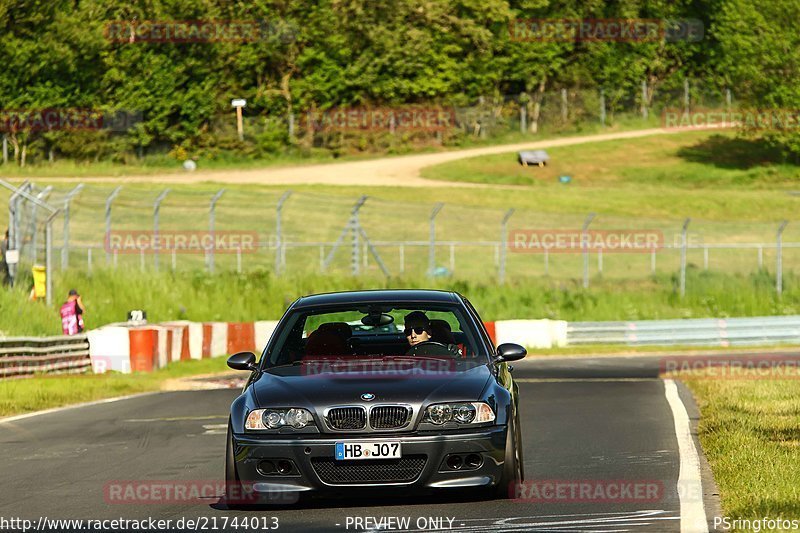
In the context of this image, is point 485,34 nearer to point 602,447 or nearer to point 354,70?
point 354,70

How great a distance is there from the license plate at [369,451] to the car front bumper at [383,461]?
0.03 m

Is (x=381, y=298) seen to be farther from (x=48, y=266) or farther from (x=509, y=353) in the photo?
(x=48, y=266)

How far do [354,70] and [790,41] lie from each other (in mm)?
21443

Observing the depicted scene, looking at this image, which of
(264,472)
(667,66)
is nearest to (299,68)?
(667,66)

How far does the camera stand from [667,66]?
90750mm

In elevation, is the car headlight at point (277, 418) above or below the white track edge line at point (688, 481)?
above

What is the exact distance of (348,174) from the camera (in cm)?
6562

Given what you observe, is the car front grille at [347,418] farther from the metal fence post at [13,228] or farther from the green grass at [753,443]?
the metal fence post at [13,228]

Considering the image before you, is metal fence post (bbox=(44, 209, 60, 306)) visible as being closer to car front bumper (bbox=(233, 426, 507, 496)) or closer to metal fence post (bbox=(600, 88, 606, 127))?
car front bumper (bbox=(233, 426, 507, 496))

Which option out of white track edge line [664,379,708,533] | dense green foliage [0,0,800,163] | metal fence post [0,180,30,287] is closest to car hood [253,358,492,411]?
white track edge line [664,379,708,533]

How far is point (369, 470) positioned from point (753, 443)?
4391mm

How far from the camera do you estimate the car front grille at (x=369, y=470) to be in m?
9.29

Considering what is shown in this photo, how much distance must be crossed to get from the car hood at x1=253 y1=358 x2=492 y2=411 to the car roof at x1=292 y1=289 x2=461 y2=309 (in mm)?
617

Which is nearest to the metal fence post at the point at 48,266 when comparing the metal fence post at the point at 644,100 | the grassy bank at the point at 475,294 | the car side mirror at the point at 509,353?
the grassy bank at the point at 475,294
